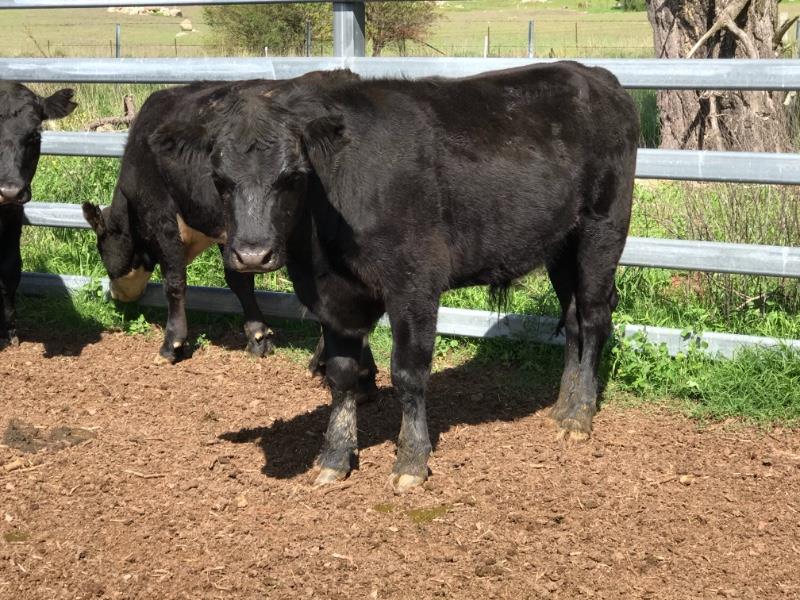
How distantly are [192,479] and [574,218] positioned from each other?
245 centimetres

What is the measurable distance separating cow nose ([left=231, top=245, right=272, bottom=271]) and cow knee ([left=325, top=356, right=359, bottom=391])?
1.01 metres

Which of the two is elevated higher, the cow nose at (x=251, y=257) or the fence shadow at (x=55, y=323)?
the cow nose at (x=251, y=257)

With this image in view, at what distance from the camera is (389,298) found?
479 centimetres

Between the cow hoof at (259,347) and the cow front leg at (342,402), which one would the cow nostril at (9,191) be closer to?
the cow hoof at (259,347)

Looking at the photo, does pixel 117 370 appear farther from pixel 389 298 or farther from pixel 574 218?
pixel 574 218

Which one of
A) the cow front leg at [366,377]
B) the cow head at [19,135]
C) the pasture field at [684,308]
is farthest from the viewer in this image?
the cow head at [19,135]

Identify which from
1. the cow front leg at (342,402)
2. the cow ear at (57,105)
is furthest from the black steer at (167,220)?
the cow front leg at (342,402)

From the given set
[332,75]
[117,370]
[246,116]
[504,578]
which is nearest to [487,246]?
[332,75]

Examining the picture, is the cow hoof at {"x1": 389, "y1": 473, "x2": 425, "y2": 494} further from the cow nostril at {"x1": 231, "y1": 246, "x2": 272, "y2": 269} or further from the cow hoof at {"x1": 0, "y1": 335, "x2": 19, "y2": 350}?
the cow hoof at {"x1": 0, "y1": 335, "x2": 19, "y2": 350}

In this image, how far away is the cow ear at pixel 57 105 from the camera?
7273 millimetres

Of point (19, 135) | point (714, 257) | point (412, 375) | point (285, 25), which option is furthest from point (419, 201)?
point (285, 25)

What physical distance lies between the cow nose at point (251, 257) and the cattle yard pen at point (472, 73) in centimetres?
198

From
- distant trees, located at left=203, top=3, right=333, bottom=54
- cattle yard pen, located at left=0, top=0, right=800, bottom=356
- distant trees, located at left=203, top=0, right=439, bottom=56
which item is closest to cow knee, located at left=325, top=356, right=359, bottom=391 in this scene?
cattle yard pen, located at left=0, top=0, right=800, bottom=356

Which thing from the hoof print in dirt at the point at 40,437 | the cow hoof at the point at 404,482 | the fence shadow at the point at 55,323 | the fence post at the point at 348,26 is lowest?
the fence shadow at the point at 55,323
